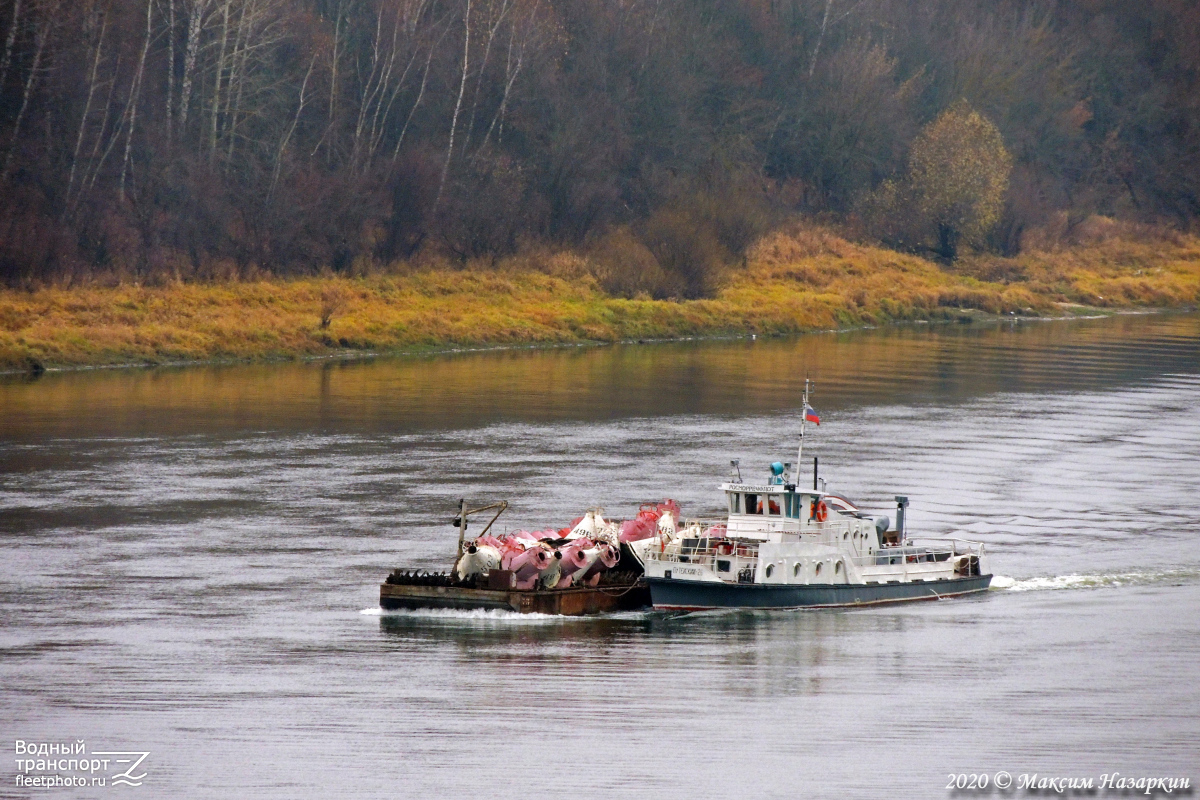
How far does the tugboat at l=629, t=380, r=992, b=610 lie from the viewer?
37.9 m

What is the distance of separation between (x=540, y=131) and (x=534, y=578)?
72.7 meters

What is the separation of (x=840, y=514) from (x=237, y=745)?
649 inches

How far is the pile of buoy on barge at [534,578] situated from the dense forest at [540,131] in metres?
48.2

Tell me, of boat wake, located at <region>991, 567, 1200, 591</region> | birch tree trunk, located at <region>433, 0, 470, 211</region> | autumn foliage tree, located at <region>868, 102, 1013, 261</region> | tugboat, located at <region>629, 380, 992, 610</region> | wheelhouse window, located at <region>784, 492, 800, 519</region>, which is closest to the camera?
tugboat, located at <region>629, 380, 992, 610</region>

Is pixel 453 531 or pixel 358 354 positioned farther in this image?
pixel 358 354

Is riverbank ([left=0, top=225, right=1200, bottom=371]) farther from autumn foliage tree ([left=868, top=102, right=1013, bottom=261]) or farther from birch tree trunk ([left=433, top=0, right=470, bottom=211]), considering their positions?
birch tree trunk ([left=433, top=0, right=470, bottom=211])

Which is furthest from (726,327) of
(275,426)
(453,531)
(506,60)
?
(453,531)

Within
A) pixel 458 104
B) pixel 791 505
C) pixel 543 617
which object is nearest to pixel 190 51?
pixel 458 104

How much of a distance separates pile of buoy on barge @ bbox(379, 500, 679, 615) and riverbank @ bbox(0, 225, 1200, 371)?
42.0 meters

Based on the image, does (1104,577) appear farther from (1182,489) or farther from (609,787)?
(609,787)

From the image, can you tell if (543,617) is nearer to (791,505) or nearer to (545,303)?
(791,505)

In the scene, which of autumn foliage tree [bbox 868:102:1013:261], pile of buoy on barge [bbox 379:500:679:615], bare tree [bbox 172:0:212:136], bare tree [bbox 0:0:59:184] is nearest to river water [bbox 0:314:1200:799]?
pile of buoy on barge [bbox 379:500:679:615]

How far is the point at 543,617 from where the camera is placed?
36500 mm

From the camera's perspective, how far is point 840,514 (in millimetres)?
39844
